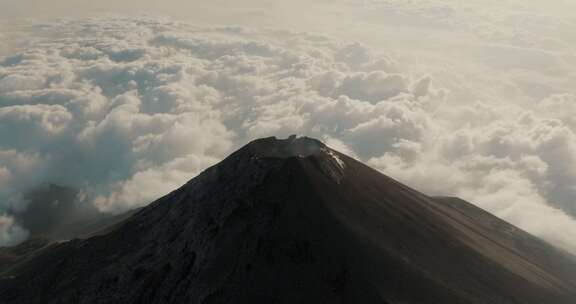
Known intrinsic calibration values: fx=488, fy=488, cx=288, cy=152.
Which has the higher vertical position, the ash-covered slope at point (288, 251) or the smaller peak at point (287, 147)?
the smaller peak at point (287, 147)

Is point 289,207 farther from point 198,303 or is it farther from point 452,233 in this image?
point 452,233

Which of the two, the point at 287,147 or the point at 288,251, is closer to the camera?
the point at 288,251

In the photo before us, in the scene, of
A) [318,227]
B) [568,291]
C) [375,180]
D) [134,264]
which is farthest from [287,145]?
[568,291]

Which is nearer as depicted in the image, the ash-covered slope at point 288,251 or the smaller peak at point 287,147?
the ash-covered slope at point 288,251

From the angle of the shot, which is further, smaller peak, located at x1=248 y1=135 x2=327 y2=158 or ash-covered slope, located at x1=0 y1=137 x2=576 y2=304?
smaller peak, located at x1=248 y1=135 x2=327 y2=158

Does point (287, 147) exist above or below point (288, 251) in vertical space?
above
